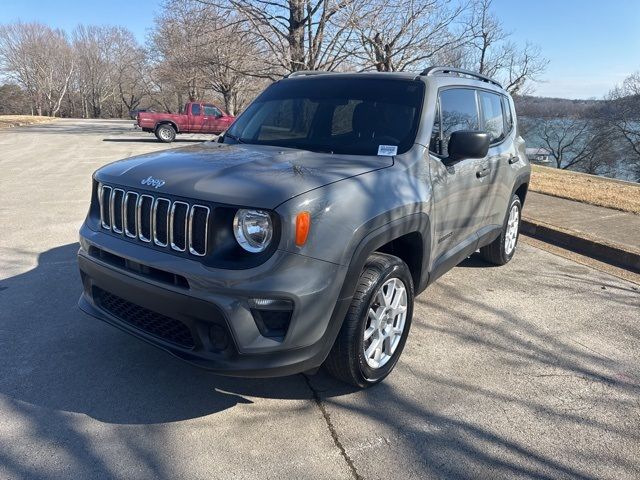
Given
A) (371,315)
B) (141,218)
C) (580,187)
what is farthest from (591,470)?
(580,187)

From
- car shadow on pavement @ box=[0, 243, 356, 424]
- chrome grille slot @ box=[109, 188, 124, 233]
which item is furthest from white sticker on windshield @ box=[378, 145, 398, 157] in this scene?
chrome grille slot @ box=[109, 188, 124, 233]

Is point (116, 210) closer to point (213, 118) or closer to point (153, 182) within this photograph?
point (153, 182)

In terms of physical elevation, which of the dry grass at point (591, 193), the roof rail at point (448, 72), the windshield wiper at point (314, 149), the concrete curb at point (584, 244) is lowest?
the concrete curb at point (584, 244)

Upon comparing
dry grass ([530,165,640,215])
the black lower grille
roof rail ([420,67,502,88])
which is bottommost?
dry grass ([530,165,640,215])

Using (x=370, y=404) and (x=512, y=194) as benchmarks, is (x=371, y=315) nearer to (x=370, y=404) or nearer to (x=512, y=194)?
(x=370, y=404)

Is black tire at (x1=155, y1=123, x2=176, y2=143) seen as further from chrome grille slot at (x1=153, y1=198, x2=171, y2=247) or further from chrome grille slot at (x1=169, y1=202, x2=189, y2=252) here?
chrome grille slot at (x1=169, y1=202, x2=189, y2=252)

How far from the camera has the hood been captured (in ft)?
8.11

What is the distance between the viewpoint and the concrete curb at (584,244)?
5686mm

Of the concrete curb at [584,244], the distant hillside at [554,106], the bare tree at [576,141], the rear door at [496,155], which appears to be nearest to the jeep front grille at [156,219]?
the rear door at [496,155]

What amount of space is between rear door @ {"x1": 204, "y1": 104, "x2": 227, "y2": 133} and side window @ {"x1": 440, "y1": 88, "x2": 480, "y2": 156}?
2056 centimetres

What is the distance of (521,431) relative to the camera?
2.73 metres

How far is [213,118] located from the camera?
23750 mm

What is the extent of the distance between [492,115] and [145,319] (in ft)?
12.4

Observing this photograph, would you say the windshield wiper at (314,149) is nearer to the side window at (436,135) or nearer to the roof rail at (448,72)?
the side window at (436,135)
